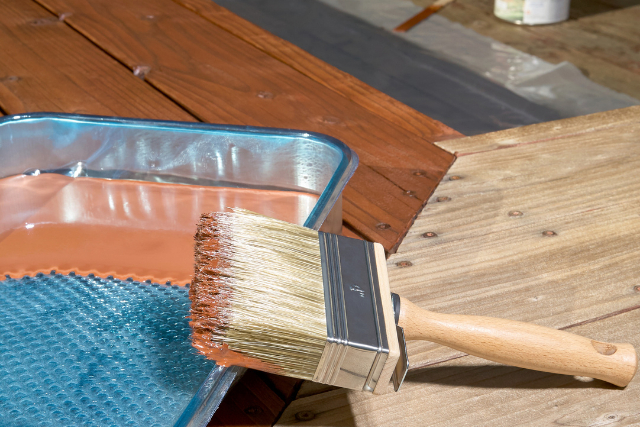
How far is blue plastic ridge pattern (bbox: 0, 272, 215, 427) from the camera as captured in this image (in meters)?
0.44

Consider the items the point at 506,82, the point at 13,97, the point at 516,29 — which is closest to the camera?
the point at 13,97

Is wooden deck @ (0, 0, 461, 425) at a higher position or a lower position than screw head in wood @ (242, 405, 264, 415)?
higher

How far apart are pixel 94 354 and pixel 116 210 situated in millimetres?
218

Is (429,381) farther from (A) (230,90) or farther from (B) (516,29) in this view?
(B) (516,29)

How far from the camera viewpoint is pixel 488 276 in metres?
0.58

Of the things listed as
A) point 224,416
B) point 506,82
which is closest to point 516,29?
point 506,82

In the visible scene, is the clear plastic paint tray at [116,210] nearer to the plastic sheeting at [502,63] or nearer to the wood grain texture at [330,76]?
the wood grain texture at [330,76]

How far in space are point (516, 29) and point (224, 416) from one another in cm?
146

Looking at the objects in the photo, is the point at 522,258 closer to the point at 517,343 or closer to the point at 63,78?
the point at 517,343

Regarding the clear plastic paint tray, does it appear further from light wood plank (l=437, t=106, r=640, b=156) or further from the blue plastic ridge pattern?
light wood plank (l=437, t=106, r=640, b=156)

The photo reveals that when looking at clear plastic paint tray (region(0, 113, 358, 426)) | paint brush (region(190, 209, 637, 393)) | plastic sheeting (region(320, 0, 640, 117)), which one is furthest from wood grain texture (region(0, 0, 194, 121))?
plastic sheeting (region(320, 0, 640, 117))

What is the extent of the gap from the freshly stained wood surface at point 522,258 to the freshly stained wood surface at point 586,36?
27.0 inches

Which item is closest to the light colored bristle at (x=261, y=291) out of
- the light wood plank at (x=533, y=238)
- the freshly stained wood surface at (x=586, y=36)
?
the light wood plank at (x=533, y=238)

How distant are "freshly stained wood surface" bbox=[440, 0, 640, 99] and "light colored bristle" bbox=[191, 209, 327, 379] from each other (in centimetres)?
114
